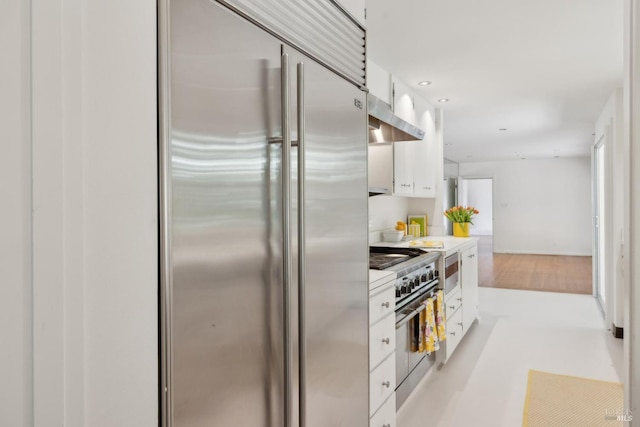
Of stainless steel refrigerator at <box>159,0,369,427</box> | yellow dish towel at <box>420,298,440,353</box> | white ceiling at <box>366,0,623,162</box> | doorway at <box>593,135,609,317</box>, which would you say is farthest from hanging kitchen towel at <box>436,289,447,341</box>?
doorway at <box>593,135,609,317</box>

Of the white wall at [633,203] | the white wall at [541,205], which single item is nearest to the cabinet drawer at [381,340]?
the white wall at [633,203]

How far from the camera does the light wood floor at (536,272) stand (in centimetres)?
678

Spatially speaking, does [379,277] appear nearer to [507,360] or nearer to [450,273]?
[450,273]

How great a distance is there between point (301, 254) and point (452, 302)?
2.74m

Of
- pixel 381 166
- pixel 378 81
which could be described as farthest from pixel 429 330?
pixel 378 81

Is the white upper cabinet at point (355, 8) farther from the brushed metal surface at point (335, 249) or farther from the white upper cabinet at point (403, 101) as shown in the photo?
the white upper cabinet at point (403, 101)

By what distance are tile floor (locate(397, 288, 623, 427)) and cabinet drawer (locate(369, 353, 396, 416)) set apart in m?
0.51

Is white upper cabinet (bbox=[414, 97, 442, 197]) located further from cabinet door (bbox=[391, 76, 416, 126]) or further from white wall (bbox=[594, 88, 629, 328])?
white wall (bbox=[594, 88, 629, 328])

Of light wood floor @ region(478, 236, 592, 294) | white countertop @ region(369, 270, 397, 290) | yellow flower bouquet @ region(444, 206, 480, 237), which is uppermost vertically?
yellow flower bouquet @ region(444, 206, 480, 237)

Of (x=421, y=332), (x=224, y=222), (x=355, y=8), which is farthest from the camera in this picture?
(x=421, y=332)

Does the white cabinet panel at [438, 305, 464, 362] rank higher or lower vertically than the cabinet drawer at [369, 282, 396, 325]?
lower

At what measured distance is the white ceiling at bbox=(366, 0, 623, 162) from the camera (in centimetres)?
257

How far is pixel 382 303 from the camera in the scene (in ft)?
6.98

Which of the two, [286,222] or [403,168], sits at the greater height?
[403,168]
